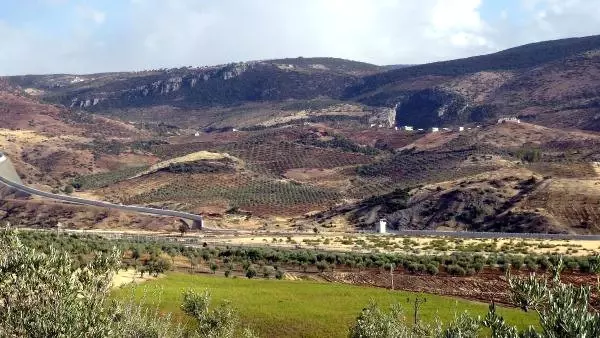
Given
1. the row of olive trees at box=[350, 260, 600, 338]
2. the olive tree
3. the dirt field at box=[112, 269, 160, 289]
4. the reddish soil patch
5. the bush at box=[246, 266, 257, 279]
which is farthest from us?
the bush at box=[246, 266, 257, 279]

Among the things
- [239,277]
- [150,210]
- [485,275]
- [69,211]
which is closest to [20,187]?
[69,211]

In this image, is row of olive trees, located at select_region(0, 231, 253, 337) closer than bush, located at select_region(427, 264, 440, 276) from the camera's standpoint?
Yes

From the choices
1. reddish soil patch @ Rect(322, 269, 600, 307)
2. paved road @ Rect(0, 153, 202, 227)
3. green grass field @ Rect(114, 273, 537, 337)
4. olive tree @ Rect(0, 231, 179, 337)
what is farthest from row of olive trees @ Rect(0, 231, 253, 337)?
paved road @ Rect(0, 153, 202, 227)

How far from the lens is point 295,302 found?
49.9m

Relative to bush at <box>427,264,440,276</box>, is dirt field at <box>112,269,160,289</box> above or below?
above

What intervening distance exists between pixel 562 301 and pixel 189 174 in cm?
15722

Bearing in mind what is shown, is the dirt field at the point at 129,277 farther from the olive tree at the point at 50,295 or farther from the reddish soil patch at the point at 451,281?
the olive tree at the point at 50,295

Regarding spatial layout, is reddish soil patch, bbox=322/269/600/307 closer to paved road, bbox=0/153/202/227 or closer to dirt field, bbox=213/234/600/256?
dirt field, bbox=213/234/600/256

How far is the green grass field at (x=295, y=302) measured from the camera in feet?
142

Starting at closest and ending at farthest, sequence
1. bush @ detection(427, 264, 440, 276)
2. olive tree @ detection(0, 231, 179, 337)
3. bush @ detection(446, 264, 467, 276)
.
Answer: olive tree @ detection(0, 231, 179, 337)
bush @ detection(446, 264, 467, 276)
bush @ detection(427, 264, 440, 276)

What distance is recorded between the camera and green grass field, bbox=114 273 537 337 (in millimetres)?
43156

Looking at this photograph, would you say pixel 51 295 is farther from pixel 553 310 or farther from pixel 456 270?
pixel 456 270

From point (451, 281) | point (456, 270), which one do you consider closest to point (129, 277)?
point (451, 281)

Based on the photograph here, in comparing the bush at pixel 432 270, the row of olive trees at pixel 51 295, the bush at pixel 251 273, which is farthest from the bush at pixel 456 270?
the row of olive trees at pixel 51 295
